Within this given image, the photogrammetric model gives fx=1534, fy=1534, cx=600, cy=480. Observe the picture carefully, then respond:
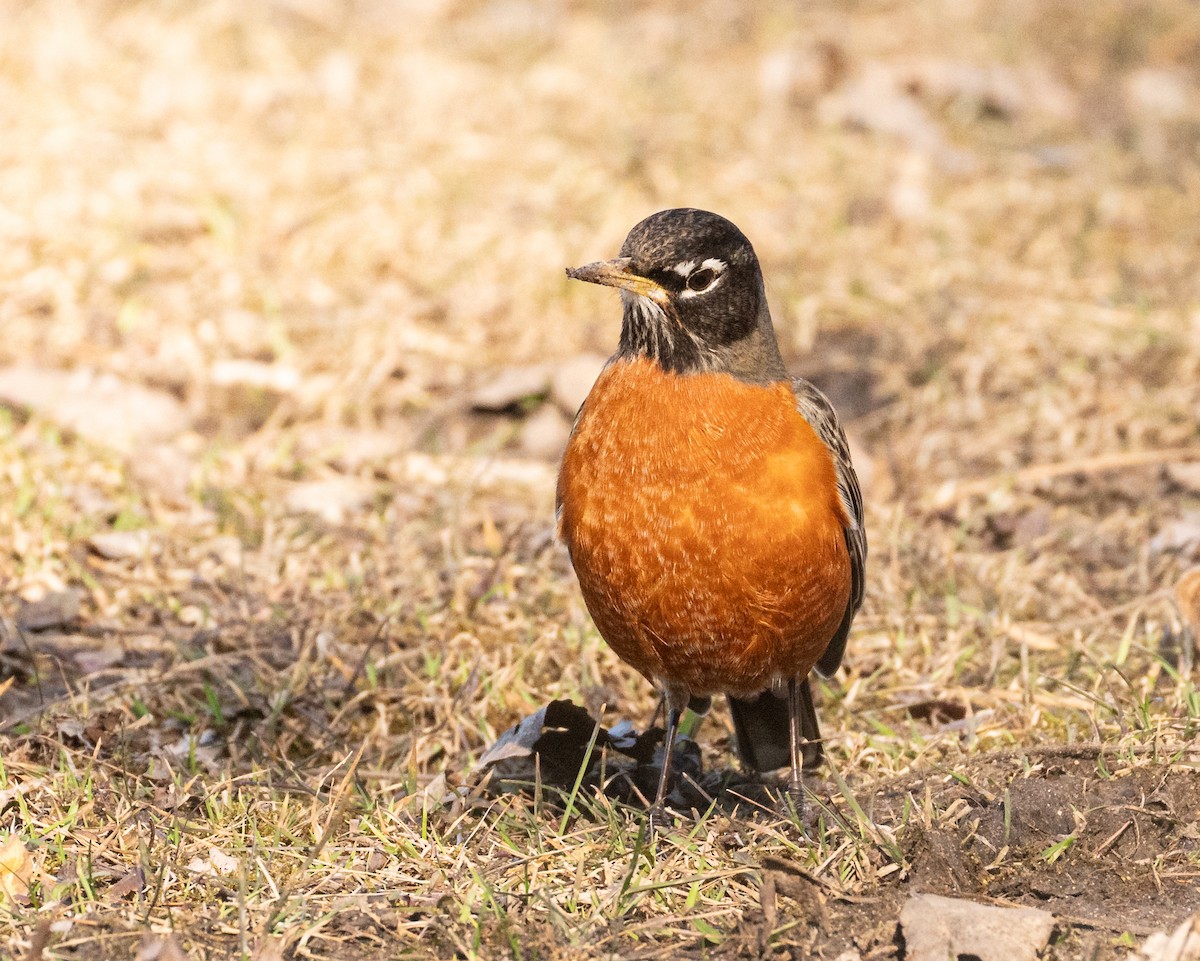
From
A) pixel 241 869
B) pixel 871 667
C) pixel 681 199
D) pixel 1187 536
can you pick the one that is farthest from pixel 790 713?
pixel 681 199

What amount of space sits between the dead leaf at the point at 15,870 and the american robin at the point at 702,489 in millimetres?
1671

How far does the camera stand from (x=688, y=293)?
4457mm

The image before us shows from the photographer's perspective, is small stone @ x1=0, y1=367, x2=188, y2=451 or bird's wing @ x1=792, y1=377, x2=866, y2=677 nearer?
bird's wing @ x1=792, y1=377, x2=866, y2=677

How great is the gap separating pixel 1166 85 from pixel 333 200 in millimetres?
6315

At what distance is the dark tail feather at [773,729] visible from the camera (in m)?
4.87

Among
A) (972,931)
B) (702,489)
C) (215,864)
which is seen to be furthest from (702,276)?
(215,864)

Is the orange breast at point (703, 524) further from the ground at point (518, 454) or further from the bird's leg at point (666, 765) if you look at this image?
the ground at point (518, 454)

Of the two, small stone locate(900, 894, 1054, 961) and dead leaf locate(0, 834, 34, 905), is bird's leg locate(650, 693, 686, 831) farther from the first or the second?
dead leaf locate(0, 834, 34, 905)

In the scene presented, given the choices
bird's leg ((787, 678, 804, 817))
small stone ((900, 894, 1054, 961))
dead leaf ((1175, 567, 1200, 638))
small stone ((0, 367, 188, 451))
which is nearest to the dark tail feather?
bird's leg ((787, 678, 804, 817))

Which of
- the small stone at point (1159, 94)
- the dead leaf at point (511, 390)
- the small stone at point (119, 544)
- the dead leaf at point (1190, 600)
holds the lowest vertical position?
the small stone at point (119, 544)

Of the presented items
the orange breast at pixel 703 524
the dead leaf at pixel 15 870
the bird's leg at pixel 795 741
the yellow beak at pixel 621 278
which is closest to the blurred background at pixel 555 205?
the bird's leg at pixel 795 741

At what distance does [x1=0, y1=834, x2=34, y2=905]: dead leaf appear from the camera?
12.2 ft

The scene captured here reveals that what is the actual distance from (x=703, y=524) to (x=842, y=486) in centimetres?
55

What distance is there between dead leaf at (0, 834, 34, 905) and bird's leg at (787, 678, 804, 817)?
2.13 m
